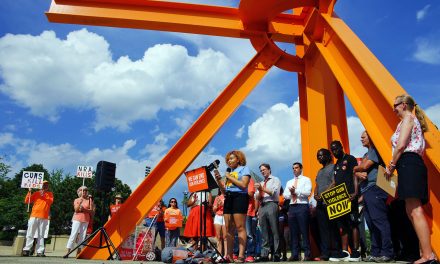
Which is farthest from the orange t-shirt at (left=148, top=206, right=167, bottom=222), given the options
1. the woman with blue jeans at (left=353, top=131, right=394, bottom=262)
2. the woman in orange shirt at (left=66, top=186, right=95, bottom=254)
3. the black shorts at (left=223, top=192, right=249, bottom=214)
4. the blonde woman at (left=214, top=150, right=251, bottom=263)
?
the woman with blue jeans at (left=353, top=131, right=394, bottom=262)

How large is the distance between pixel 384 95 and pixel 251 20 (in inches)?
161

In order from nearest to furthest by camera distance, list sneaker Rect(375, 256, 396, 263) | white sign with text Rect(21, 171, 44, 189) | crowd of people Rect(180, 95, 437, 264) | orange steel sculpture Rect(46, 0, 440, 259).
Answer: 1. crowd of people Rect(180, 95, 437, 264)
2. sneaker Rect(375, 256, 396, 263)
3. orange steel sculpture Rect(46, 0, 440, 259)
4. white sign with text Rect(21, 171, 44, 189)

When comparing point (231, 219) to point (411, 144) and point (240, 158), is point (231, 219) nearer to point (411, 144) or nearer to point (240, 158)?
point (240, 158)

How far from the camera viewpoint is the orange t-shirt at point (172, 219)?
1134cm

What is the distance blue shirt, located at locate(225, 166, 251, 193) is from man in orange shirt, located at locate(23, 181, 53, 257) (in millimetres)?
5807

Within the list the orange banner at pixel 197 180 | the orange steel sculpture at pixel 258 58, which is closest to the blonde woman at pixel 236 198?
the orange banner at pixel 197 180

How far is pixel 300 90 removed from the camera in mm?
9766

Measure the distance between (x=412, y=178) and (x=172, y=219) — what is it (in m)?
8.31

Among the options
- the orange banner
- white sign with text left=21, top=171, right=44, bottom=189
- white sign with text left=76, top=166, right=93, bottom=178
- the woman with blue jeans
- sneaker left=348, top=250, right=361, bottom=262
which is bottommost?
sneaker left=348, top=250, right=361, bottom=262

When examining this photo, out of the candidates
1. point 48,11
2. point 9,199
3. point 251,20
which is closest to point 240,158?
point 251,20

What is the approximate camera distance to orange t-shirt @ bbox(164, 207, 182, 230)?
11344mm

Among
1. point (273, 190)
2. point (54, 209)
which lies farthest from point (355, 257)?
point (54, 209)

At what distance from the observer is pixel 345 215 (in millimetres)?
6363

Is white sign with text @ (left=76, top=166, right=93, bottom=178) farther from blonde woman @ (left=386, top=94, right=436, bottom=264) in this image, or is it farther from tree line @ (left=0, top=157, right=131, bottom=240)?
tree line @ (left=0, top=157, right=131, bottom=240)
